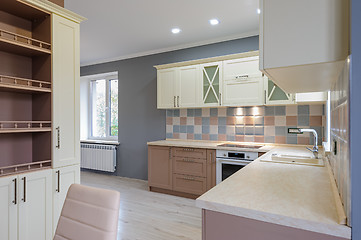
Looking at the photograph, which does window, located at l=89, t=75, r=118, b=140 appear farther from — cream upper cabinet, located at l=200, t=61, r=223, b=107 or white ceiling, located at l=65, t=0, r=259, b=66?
cream upper cabinet, located at l=200, t=61, r=223, b=107

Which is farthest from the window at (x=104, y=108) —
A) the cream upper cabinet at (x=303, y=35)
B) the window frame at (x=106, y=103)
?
the cream upper cabinet at (x=303, y=35)

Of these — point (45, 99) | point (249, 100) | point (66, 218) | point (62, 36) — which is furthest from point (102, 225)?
point (249, 100)

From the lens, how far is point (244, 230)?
3.20 feet

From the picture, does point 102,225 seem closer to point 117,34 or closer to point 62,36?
point 62,36

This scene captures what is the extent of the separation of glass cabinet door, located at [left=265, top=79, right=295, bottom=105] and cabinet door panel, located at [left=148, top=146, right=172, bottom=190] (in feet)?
5.89

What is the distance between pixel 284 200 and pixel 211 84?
2897 millimetres

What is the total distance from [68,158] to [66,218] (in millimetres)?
1234

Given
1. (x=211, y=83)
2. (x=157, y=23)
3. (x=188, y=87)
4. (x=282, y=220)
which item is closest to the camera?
(x=282, y=220)

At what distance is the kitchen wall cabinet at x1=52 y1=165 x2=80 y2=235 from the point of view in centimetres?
215

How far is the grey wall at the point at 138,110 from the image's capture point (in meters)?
4.70

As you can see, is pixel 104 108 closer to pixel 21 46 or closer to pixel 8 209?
pixel 21 46

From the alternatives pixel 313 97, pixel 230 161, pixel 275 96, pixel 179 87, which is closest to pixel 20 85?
pixel 179 87

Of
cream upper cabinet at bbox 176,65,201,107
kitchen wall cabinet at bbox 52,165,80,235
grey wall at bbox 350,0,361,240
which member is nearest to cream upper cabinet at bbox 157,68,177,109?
cream upper cabinet at bbox 176,65,201,107

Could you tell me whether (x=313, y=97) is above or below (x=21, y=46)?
below
